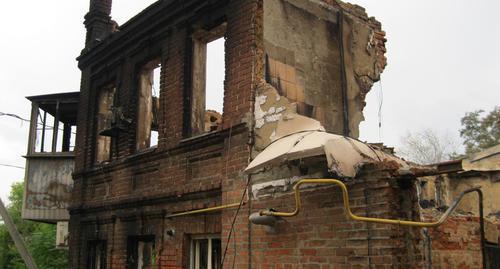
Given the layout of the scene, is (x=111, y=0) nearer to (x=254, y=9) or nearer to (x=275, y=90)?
(x=254, y=9)

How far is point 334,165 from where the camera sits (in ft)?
16.9

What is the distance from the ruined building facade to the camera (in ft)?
18.4

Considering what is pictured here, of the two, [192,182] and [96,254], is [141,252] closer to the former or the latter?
[96,254]

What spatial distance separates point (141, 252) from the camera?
9.54 meters

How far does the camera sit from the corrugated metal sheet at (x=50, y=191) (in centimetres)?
1398

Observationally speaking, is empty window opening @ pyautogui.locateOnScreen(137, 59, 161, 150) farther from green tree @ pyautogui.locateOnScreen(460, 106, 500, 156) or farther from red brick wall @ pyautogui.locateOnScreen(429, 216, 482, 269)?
green tree @ pyautogui.locateOnScreen(460, 106, 500, 156)

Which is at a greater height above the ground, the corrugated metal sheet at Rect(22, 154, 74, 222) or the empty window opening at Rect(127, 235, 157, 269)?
the corrugated metal sheet at Rect(22, 154, 74, 222)

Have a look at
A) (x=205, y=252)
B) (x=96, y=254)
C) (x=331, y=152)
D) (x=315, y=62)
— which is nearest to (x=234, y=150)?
(x=205, y=252)

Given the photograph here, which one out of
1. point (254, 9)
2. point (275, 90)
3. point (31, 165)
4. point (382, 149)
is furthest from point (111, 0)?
point (382, 149)

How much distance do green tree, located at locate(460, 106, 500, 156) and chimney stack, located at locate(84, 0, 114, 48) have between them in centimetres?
2682

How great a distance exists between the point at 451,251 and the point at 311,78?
325 centimetres

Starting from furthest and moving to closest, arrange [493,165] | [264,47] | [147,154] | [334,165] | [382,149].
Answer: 1. [493,165]
2. [147,154]
3. [264,47]
4. [382,149]
5. [334,165]

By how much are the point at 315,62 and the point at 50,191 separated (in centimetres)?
910

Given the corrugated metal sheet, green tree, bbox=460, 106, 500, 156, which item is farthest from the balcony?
green tree, bbox=460, 106, 500, 156
